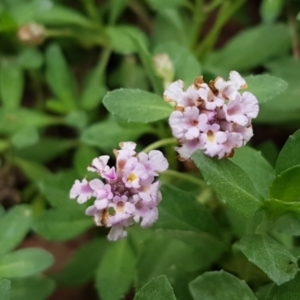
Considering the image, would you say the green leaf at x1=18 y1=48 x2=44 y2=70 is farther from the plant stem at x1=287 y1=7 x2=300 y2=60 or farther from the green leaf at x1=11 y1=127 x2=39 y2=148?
the plant stem at x1=287 y1=7 x2=300 y2=60

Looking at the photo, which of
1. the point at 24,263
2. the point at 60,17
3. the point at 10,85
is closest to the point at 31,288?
the point at 24,263

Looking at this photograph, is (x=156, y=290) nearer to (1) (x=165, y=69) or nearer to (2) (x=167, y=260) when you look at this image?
(2) (x=167, y=260)

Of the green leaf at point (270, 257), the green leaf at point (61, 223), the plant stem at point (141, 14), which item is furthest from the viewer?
the plant stem at point (141, 14)

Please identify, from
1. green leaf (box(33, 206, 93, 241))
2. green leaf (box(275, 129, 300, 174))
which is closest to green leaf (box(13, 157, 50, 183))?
green leaf (box(33, 206, 93, 241))

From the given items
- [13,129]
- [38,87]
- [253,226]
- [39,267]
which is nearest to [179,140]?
[253,226]

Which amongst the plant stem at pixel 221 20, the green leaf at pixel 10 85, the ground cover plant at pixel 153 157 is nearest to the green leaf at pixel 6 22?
the ground cover plant at pixel 153 157

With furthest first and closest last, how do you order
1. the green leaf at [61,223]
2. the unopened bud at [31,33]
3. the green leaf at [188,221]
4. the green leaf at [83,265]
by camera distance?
1. the unopened bud at [31,33]
2. the green leaf at [83,265]
3. the green leaf at [61,223]
4. the green leaf at [188,221]

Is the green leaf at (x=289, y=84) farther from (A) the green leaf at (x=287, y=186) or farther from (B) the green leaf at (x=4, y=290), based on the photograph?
(B) the green leaf at (x=4, y=290)
